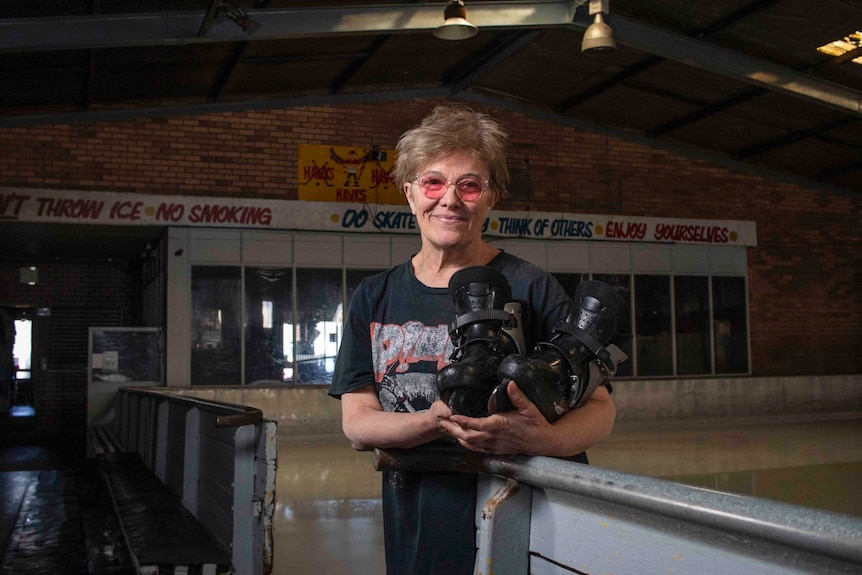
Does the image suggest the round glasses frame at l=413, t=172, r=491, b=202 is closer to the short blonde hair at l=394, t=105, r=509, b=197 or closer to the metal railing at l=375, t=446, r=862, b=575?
the short blonde hair at l=394, t=105, r=509, b=197

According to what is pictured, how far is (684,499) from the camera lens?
0.94 m

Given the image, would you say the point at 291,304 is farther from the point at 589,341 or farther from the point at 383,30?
the point at 589,341

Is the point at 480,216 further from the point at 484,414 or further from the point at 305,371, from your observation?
the point at 305,371

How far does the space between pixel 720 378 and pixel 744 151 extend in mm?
4059

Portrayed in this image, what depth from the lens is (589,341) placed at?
51.9 inches

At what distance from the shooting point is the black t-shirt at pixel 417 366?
1510 millimetres

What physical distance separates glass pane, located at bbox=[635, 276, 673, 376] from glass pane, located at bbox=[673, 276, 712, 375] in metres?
0.21

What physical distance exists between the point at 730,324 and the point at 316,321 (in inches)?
286

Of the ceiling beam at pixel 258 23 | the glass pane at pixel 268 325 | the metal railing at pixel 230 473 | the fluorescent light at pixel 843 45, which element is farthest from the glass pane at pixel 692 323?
the metal railing at pixel 230 473

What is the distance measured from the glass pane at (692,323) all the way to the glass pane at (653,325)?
0.21 meters

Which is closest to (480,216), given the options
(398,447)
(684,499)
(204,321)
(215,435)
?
(398,447)

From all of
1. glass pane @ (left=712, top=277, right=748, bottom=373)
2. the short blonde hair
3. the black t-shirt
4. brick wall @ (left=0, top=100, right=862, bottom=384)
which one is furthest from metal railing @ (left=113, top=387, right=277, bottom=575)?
glass pane @ (left=712, top=277, right=748, bottom=373)

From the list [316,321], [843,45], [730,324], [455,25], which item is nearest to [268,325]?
[316,321]

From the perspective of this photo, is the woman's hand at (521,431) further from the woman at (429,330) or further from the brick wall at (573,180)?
the brick wall at (573,180)
